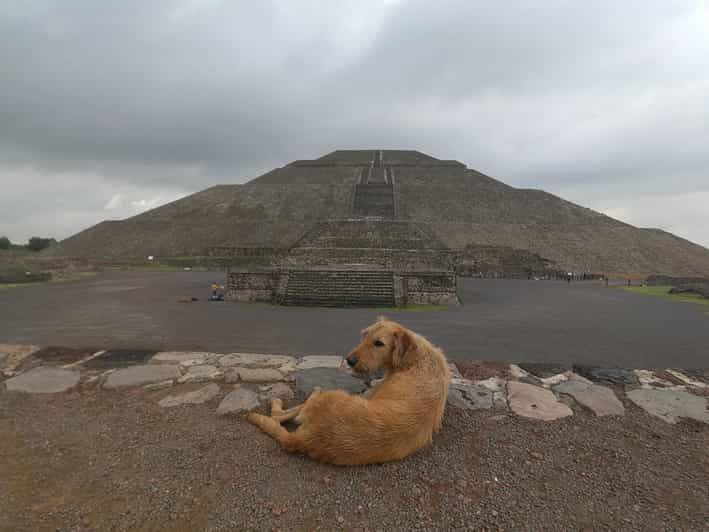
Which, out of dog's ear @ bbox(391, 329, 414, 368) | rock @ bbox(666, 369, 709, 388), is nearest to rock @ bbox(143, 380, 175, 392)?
dog's ear @ bbox(391, 329, 414, 368)

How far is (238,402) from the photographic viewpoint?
134 inches

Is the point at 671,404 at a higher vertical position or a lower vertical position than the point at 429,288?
lower

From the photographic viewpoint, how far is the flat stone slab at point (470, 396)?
138 inches

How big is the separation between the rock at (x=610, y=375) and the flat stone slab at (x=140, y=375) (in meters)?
5.48

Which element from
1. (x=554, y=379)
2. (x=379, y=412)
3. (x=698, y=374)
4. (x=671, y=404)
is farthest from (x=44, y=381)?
(x=698, y=374)

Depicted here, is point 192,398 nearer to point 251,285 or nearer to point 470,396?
point 470,396

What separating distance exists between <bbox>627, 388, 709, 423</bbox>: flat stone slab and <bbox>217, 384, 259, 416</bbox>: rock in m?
4.20

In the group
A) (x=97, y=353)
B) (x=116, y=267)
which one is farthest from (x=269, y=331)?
(x=116, y=267)

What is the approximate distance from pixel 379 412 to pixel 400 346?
691mm

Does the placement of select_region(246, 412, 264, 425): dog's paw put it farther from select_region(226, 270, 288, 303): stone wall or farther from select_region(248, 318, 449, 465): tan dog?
select_region(226, 270, 288, 303): stone wall

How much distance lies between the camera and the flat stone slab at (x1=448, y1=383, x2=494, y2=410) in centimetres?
351

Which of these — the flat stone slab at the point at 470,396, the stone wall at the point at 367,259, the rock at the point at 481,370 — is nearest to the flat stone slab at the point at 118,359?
the flat stone slab at the point at 470,396

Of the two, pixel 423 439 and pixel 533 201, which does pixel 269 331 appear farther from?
pixel 533 201

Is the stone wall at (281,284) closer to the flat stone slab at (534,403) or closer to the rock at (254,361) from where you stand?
the rock at (254,361)
